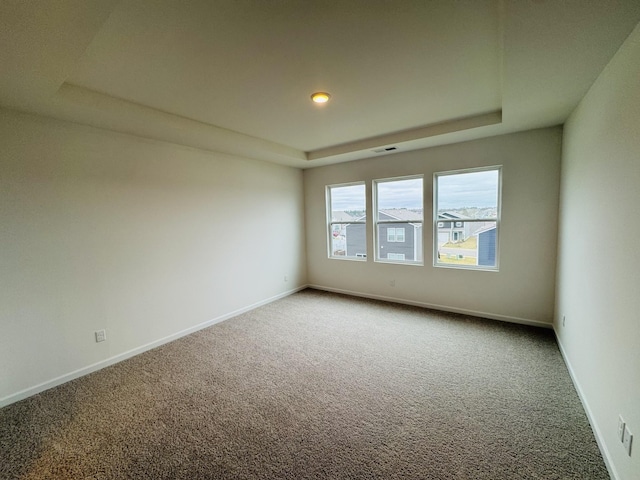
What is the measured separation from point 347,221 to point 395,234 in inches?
37.6

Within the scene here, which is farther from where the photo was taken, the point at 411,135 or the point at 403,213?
the point at 403,213

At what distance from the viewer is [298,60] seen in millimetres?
1880

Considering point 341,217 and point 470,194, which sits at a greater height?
point 470,194

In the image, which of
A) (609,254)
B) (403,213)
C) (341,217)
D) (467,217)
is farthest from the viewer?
(341,217)

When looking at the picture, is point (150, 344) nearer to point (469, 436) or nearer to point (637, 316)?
point (469, 436)

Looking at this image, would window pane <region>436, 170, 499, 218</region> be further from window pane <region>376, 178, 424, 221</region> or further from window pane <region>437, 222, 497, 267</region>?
window pane <region>376, 178, 424, 221</region>

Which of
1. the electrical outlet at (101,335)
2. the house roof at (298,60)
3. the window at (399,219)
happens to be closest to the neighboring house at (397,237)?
the window at (399,219)

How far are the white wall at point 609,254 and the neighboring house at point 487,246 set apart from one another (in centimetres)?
113

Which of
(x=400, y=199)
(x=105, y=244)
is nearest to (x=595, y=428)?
(x=400, y=199)

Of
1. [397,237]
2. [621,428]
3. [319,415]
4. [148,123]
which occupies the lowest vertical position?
[319,415]

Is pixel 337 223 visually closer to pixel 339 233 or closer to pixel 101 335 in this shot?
pixel 339 233

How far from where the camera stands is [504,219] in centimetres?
354

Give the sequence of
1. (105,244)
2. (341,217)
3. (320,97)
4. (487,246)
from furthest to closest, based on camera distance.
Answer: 1. (341,217)
2. (487,246)
3. (105,244)
4. (320,97)

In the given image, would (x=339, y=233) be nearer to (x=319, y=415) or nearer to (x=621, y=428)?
(x=319, y=415)
